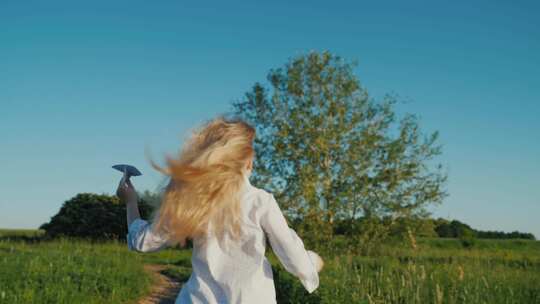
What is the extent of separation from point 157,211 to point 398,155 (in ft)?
71.9

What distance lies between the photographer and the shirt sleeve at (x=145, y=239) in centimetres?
321

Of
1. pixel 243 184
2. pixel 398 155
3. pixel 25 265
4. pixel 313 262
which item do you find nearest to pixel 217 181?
pixel 243 184

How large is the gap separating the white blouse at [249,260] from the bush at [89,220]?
24.6 meters

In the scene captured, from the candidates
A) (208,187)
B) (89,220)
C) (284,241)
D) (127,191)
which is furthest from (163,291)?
(89,220)

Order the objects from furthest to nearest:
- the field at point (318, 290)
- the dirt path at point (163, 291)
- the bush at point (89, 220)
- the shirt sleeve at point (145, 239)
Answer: the bush at point (89, 220)
the dirt path at point (163, 291)
the field at point (318, 290)
the shirt sleeve at point (145, 239)

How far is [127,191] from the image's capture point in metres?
3.49

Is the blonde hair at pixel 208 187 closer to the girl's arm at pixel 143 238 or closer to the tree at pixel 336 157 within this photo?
the girl's arm at pixel 143 238

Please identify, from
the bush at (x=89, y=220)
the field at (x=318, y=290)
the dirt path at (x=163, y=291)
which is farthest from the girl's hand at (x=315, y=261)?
the bush at (x=89, y=220)

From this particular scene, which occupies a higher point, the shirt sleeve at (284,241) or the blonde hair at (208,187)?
the blonde hair at (208,187)

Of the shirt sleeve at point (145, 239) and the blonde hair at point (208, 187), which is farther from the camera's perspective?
the shirt sleeve at point (145, 239)

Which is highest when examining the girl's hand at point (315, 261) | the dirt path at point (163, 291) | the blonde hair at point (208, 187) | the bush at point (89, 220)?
the bush at point (89, 220)

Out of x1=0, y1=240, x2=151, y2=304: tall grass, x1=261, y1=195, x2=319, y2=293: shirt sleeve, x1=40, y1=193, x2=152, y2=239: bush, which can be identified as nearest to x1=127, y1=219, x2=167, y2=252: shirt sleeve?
x1=261, y1=195, x2=319, y2=293: shirt sleeve

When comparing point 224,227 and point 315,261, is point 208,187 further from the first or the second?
point 315,261

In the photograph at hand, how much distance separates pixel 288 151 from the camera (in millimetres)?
23953
